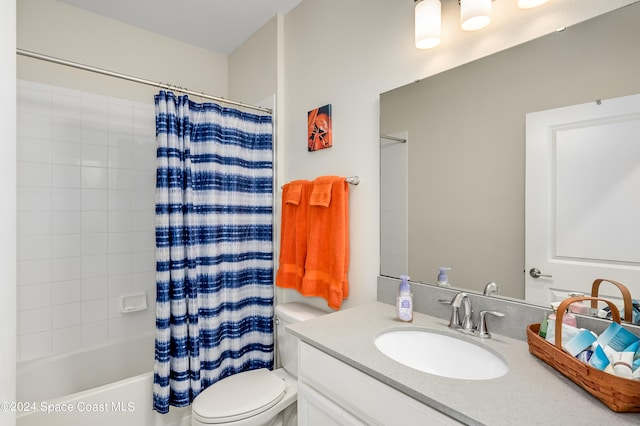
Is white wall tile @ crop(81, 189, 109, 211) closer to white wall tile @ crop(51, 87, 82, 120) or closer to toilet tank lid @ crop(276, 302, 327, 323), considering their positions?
white wall tile @ crop(51, 87, 82, 120)

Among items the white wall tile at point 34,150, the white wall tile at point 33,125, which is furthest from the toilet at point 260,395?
the white wall tile at point 33,125

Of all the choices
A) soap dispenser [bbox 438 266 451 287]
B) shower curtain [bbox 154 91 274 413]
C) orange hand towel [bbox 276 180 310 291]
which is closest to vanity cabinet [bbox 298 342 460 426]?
soap dispenser [bbox 438 266 451 287]

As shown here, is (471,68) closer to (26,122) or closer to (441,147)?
(441,147)

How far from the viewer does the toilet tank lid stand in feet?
5.70

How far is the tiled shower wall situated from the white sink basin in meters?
1.91

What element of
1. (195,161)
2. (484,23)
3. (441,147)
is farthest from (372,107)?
(195,161)

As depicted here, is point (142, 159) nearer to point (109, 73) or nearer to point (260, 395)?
point (109, 73)

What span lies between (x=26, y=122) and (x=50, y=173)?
32cm

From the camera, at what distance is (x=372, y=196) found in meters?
1.58

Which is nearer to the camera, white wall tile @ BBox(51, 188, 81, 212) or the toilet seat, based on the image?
the toilet seat

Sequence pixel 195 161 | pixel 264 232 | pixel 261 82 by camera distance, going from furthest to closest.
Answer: pixel 261 82 → pixel 264 232 → pixel 195 161

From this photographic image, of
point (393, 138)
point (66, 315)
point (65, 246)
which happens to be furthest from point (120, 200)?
point (393, 138)

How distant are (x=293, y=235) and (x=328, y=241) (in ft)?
0.93

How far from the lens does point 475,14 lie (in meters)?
1.10
